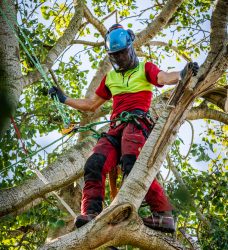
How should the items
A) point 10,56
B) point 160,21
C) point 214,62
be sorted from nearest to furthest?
point 214,62 → point 10,56 → point 160,21

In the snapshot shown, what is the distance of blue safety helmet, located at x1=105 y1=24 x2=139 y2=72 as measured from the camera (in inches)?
147

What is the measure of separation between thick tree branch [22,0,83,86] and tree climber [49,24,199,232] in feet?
1.60

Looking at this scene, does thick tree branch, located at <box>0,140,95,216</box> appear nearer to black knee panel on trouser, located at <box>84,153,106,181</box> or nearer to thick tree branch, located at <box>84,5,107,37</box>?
black knee panel on trouser, located at <box>84,153,106,181</box>

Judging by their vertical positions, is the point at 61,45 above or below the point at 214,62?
above

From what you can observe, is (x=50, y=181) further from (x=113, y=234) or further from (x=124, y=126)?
(x=113, y=234)

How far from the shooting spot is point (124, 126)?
3.66 metres

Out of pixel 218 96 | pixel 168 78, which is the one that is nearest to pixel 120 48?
pixel 168 78

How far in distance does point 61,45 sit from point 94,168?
2125 mm

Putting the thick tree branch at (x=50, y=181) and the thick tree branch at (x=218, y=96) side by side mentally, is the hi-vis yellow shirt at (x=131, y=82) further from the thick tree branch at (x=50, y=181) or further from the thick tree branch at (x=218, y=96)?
the thick tree branch at (x=218, y=96)

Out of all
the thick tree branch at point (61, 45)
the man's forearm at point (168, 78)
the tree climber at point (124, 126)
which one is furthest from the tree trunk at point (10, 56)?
the man's forearm at point (168, 78)

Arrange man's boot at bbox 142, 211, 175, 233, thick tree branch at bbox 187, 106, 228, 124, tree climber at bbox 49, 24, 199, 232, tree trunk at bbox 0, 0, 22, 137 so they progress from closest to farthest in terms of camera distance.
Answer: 1. man's boot at bbox 142, 211, 175, 233
2. tree climber at bbox 49, 24, 199, 232
3. tree trunk at bbox 0, 0, 22, 137
4. thick tree branch at bbox 187, 106, 228, 124

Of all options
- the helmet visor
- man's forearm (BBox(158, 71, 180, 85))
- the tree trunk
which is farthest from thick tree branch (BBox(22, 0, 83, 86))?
man's forearm (BBox(158, 71, 180, 85))

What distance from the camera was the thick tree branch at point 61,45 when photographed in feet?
14.9

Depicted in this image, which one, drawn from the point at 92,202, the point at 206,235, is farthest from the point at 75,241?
the point at 206,235
